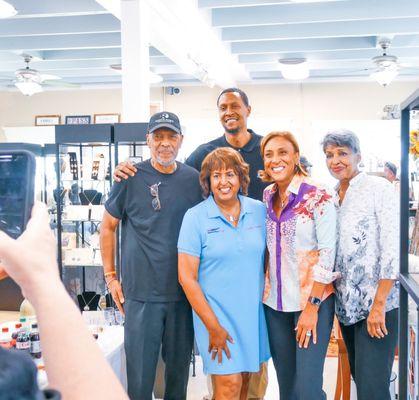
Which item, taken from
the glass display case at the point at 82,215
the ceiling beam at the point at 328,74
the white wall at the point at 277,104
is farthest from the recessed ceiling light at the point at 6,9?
the white wall at the point at 277,104

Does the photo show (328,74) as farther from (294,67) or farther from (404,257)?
(404,257)

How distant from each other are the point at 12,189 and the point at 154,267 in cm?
156

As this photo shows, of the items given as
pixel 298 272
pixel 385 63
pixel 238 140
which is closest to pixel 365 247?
pixel 298 272

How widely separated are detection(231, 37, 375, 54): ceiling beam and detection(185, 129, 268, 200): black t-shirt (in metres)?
3.79

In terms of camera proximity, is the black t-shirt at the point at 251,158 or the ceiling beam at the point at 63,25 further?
the ceiling beam at the point at 63,25

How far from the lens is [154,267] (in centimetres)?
238

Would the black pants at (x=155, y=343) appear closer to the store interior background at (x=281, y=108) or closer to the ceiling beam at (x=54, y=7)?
the ceiling beam at (x=54, y=7)

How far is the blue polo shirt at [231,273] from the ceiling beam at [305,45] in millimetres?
4522

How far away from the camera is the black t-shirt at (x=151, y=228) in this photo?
2.38 meters

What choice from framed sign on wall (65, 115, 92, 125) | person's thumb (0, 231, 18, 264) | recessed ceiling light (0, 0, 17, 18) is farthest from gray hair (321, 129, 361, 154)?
framed sign on wall (65, 115, 92, 125)

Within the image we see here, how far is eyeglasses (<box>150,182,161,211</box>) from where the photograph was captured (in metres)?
2.40

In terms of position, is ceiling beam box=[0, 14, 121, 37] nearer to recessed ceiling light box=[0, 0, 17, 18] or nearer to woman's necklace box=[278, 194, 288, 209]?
recessed ceiling light box=[0, 0, 17, 18]

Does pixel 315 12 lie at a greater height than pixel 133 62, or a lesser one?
greater

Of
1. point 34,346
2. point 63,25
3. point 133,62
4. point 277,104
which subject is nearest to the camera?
point 34,346
